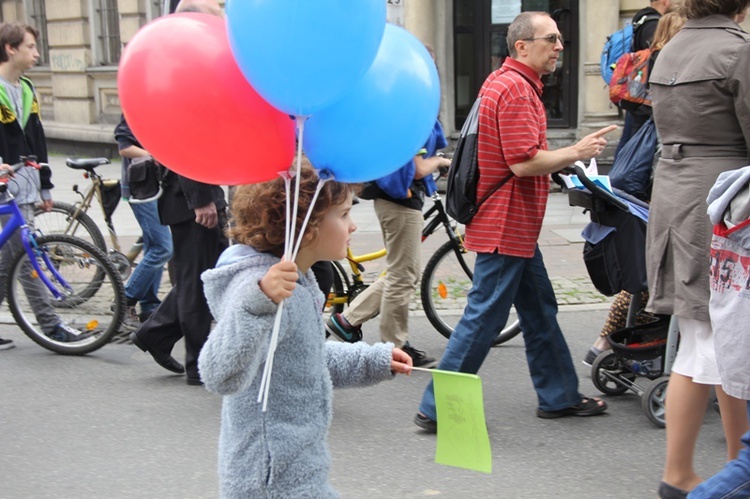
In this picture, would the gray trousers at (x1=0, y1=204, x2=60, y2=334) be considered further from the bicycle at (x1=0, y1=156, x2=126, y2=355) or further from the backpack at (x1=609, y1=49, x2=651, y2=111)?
the backpack at (x1=609, y1=49, x2=651, y2=111)

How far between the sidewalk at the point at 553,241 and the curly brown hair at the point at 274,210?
4.34m

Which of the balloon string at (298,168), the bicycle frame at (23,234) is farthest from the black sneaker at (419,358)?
the balloon string at (298,168)

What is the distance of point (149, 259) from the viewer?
248 inches

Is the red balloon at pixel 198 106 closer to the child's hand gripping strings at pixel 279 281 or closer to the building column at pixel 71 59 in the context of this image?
the child's hand gripping strings at pixel 279 281

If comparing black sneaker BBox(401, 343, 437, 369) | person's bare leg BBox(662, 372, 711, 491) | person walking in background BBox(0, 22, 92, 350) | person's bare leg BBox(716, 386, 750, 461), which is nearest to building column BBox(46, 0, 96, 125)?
person walking in background BBox(0, 22, 92, 350)

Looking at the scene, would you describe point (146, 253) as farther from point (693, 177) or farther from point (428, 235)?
point (693, 177)

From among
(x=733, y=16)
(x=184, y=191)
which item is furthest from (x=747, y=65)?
(x=184, y=191)

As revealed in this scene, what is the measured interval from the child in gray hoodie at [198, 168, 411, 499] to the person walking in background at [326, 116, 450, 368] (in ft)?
8.84

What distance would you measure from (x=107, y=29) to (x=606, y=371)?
48.3 feet

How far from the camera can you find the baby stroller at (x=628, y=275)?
4394 millimetres

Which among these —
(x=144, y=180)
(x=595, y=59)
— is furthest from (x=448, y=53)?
(x=144, y=180)

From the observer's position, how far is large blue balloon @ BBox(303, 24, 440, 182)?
243 cm

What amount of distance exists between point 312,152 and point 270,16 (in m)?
0.41

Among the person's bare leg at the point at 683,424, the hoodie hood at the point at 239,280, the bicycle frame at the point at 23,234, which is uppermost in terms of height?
the hoodie hood at the point at 239,280
